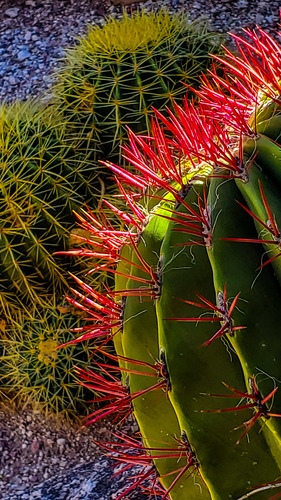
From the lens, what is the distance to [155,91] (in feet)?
6.94

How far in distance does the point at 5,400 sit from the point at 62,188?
746 mm

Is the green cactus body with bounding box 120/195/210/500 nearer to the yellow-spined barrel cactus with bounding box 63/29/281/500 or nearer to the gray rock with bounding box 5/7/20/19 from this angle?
the yellow-spined barrel cactus with bounding box 63/29/281/500

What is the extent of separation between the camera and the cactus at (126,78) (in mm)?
2109

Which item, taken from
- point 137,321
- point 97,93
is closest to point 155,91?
point 97,93

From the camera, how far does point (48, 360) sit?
6.62 feet

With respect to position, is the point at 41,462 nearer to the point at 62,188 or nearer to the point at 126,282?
the point at 62,188

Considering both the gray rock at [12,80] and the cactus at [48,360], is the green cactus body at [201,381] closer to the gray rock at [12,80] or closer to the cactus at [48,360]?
the cactus at [48,360]

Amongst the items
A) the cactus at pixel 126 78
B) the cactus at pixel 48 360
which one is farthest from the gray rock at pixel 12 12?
the cactus at pixel 48 360

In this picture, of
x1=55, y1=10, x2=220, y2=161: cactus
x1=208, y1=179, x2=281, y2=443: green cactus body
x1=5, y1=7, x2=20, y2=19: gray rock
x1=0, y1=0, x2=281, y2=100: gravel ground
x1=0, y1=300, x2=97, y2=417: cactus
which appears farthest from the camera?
x1=5, y1=7, x2=20, y2=19: gray rock

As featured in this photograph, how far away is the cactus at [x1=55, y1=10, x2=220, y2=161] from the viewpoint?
6.92 ft

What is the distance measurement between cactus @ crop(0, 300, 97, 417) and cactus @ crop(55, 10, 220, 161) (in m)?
0.57

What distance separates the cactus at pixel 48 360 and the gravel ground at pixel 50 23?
182 centimetres

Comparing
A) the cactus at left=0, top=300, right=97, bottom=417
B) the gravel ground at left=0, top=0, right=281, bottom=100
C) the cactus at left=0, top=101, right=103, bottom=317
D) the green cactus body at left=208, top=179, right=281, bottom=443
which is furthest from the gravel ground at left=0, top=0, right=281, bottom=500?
the green cactus body at left=208, top=179, right=281, bottom=443

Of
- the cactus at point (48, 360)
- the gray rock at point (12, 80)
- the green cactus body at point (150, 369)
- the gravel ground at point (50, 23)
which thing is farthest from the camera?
the gray rock at point (12, 80)
